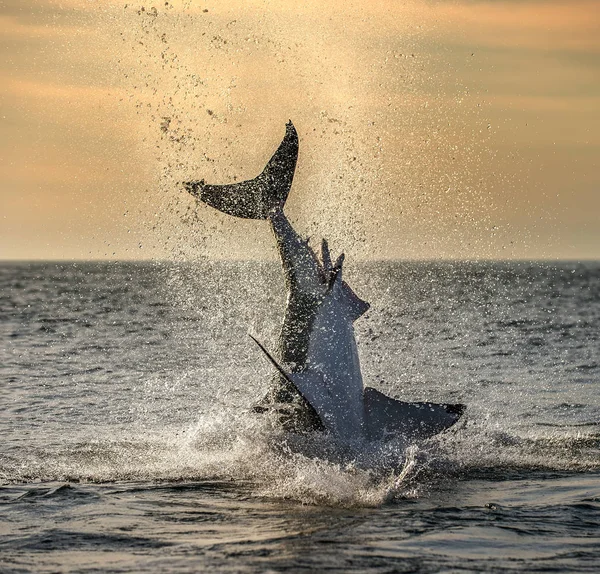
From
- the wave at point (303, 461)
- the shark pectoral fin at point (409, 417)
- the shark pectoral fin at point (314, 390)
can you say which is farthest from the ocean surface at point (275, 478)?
the shark pectoral fin at point (314, 390)

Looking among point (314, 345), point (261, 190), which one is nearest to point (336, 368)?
point (314, 345)

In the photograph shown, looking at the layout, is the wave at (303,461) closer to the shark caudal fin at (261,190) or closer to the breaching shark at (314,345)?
the breaching shark at (314,345)

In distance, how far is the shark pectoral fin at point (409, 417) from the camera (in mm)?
16459

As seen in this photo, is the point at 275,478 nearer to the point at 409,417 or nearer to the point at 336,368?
the point at 336,368

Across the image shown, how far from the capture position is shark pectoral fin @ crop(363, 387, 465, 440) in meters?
16.5

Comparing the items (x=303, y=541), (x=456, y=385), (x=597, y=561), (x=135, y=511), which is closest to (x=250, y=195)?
(x=135, y=511)

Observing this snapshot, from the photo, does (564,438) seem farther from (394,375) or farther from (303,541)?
(394,375)

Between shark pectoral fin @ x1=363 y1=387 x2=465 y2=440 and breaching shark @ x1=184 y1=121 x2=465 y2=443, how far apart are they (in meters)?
0.01

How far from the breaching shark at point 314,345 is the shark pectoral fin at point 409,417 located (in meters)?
0.01

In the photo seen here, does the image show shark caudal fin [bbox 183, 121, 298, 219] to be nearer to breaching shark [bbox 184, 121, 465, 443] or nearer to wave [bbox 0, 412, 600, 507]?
breaching shark [bbox 184, 121, 465, 443]

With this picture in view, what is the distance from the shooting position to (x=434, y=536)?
1264 cm

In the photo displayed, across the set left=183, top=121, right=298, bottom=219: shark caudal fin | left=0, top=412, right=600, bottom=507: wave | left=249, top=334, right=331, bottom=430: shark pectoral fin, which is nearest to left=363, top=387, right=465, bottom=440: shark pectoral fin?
left=0, top=412, right=600, bottom=507: wave

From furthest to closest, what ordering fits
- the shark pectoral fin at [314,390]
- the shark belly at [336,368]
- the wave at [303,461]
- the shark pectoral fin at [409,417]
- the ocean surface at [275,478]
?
the shark pectoral fin at [409,417] < the shark belly at [336,368] < the shark pectoral fin at [314,390] < the wave at [303,461] < the ocean surface at [275,478]

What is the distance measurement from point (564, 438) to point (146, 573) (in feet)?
32.3
